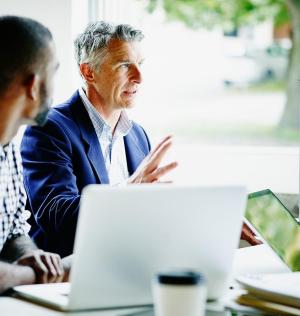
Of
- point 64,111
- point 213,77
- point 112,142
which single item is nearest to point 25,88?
point 64,111

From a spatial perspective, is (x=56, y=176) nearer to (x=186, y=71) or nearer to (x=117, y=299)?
(x=117, y=299)

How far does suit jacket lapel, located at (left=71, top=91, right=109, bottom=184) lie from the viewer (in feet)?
8.64

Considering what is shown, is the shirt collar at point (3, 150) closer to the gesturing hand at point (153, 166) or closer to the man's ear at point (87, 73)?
the gesturing hand at point (153, 166)

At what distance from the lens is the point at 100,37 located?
9.09 feet

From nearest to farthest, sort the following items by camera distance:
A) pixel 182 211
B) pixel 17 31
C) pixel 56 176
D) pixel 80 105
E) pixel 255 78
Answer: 1. pixel 182 211
2. pixel 17 31
3. pixel 56 176
4. pixel 80 105
5. pixel 255 78

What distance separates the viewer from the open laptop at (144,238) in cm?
141

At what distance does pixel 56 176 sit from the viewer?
2.48 metres

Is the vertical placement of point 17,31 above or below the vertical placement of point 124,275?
above

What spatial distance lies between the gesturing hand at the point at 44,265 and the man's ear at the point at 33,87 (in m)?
0.39

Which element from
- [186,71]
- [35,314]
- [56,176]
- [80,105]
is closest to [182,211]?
[35,314]

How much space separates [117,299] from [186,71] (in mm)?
3991

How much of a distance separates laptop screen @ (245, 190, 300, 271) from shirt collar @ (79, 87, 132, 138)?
2.49 feet

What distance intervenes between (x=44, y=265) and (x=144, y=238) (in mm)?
507

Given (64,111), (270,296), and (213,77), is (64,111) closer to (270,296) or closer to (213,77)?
(270,296)
